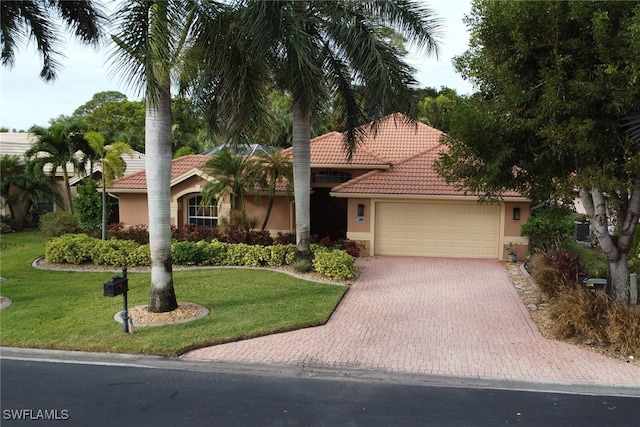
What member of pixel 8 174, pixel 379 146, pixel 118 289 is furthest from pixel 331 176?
pixel 8 174

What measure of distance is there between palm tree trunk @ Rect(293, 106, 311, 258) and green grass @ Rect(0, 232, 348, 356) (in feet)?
3.92

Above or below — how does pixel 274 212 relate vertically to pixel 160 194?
below

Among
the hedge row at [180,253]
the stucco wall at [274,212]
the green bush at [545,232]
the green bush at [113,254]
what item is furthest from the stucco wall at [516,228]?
the green bush at [113,254]

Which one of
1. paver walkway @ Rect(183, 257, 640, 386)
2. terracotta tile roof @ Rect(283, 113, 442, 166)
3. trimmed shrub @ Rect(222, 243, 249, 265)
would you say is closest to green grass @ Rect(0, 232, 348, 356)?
paver walkway @ Rect(183, 257, 640, 386)

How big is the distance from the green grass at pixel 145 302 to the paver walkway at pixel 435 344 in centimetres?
49

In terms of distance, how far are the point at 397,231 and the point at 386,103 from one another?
638 cm

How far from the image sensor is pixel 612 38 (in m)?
7.73

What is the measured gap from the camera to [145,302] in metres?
10.9

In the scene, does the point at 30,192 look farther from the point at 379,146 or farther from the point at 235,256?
the point at 379,146

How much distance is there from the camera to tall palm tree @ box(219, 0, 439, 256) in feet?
32.3

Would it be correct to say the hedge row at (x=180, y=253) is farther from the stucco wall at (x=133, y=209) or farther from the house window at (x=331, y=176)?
the house window at (x=331, y=176)

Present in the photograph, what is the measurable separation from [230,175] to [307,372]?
407 inches

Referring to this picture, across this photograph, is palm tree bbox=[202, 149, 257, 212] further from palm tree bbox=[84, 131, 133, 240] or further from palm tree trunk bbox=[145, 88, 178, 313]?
palm tree trunk bbox=[145, 88, 178, 313]

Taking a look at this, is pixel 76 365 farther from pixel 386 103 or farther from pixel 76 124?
pixel 76 124
